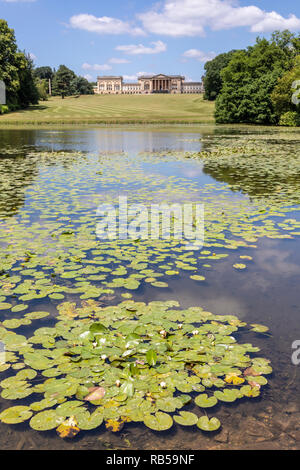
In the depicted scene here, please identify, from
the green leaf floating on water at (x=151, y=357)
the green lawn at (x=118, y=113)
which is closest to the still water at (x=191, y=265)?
the green leaf floating on water at (x=151, y=357)

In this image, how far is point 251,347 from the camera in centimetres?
326

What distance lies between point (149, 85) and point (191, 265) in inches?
7493

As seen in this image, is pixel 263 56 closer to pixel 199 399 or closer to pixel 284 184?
pixel 284 184

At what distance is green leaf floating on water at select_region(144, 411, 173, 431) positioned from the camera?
2.39m

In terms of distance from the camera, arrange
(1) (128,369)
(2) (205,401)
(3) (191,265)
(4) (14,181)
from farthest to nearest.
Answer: (4) (14,181), (3) (191,265), (1) (128,369), (2) (205,401)

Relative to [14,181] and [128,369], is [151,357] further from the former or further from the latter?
[14,181]

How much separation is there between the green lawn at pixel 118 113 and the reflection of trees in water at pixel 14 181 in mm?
43652

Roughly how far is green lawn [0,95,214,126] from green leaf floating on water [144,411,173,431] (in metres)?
59.0

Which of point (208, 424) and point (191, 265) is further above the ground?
point (191, 265)

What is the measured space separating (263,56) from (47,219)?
60.8 m

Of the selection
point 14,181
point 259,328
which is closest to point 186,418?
point 259,328

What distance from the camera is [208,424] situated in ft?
7.98

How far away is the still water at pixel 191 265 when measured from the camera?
7.83 ft

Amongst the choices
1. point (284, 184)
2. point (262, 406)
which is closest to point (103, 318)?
point (262, 406)
